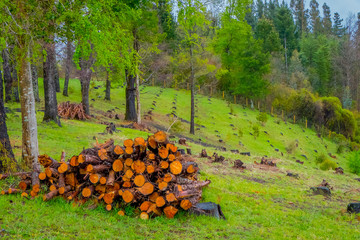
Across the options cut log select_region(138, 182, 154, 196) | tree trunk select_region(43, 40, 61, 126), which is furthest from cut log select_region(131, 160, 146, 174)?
tree trunk select_region(43, 40, 61, 126)

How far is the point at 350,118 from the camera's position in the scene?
5116cm

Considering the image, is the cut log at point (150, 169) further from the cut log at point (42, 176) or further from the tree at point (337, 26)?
the tree at point (337, 26)

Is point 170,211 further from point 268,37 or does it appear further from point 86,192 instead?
point 268,37

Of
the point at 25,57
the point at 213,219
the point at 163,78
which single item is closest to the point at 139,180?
the point at 213,219

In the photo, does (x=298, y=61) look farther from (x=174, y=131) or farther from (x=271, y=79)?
(x=174, y=131)

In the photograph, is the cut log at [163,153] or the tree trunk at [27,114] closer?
the cut log at [163,153]

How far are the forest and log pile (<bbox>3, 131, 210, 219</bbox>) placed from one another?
0.05m

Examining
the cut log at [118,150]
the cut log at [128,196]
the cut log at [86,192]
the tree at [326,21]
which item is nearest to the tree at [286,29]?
the tree at [326,21]

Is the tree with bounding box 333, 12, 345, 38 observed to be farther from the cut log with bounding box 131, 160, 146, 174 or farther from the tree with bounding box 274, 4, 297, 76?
the cut log with bounding box 131, 160, 146, 174

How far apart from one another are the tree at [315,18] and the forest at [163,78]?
505 millimetres

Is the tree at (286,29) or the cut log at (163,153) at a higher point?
the tree at (286,29)

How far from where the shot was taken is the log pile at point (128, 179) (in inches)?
287

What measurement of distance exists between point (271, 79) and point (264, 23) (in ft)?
41.6

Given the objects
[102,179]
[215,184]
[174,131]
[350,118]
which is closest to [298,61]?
[350,118]
